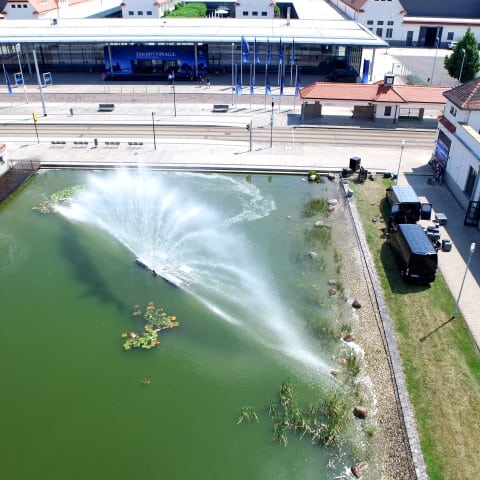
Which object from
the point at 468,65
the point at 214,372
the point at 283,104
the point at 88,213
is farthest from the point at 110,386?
the point at 468,65

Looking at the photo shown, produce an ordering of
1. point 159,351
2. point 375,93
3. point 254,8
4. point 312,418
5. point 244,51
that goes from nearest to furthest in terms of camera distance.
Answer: point 312,418 < point 159,351 < point 375,93 < point 244,51 < point 254,8

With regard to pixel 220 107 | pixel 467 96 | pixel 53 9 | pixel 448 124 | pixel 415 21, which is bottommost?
pixel 220 107

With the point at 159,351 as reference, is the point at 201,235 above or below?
above

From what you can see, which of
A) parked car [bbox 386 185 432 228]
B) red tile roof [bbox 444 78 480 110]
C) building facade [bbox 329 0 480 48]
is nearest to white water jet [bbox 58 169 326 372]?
parked car [bbox 386 185 432 228]

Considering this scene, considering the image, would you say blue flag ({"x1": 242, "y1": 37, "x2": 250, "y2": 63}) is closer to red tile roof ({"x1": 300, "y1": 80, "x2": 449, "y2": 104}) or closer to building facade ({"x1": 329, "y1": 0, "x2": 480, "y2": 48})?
red tile roof ({"x1": 300, "y1": 80, "x2": 449, "y2": 104})

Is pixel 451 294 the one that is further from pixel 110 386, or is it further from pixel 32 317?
pixel 32 317

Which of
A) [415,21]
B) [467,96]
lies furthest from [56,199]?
[415,21]

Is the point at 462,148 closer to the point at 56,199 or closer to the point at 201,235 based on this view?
the point at 201,235
